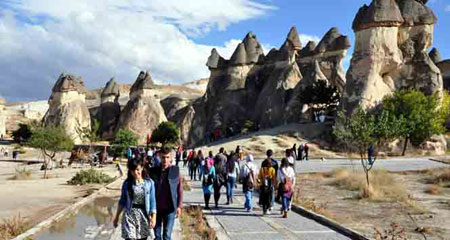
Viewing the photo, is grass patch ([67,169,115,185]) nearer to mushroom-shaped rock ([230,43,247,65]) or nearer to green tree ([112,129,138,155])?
green tree ([112,129,138,155])

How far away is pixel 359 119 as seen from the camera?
1705 centimetres

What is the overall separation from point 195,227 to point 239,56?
172 ft

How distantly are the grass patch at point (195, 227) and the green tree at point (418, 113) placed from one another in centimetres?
2712

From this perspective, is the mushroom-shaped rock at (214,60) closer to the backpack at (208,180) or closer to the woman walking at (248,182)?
the backpack at (208,180)

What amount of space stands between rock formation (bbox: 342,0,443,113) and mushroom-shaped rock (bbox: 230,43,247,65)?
19.5m

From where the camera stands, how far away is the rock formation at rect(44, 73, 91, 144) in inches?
2213

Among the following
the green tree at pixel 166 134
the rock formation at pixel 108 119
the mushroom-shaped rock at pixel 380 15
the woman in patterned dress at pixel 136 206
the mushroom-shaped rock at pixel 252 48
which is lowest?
the woman in patterned dress at pixel 136 206

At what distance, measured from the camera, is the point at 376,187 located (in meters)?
16.0

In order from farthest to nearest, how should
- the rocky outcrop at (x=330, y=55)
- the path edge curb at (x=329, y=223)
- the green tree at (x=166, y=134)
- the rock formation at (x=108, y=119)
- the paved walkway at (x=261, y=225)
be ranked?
the rock formation at (x=108, y=119) → the rocky outcrop at (x=330, y=55) → the green tree at (x=166, y=134) → the paved walkway at (x=261, y=225) → the path edge curb at (x=329, y=223)

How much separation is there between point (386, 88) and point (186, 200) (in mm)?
32048

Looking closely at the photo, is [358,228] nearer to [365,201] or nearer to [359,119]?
[365,201]

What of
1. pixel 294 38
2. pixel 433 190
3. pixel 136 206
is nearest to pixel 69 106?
pixel 294 38

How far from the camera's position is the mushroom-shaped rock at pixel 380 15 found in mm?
41875

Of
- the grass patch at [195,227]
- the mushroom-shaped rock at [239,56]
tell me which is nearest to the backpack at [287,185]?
the grass patch at [195,227]
